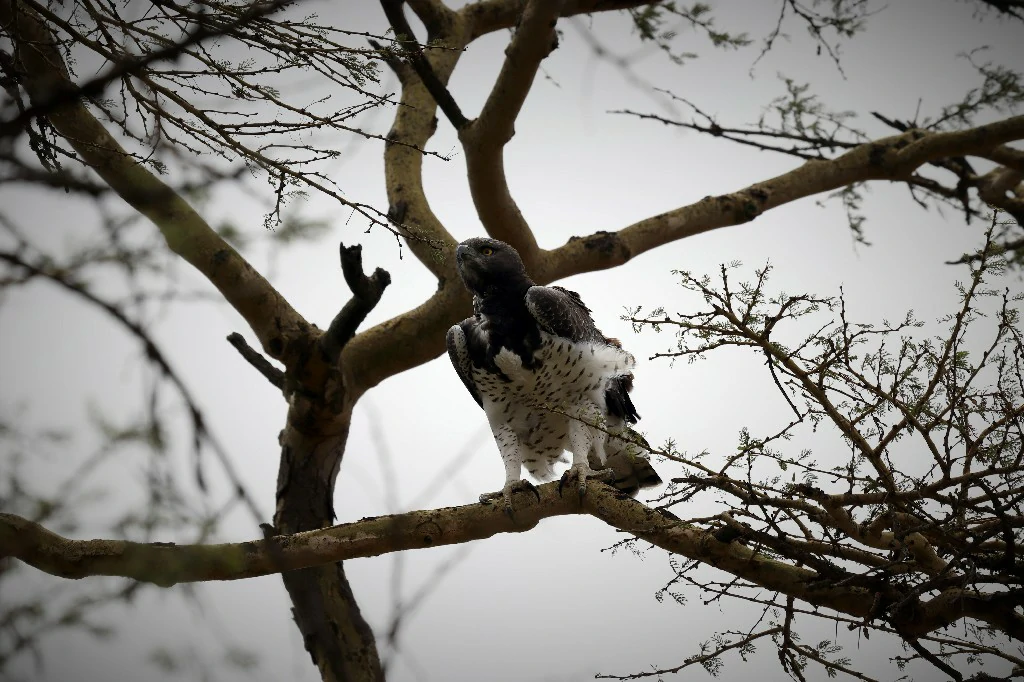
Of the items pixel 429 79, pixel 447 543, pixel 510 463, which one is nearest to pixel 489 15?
pixel 429 79

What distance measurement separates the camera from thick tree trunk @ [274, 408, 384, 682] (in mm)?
4461

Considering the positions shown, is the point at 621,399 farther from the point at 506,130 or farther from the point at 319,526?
the point at 319,526

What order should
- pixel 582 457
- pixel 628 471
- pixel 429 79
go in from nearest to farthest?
pixel 582 457 < pixel 429 79 < pixel 628 471

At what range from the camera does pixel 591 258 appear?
498 cm

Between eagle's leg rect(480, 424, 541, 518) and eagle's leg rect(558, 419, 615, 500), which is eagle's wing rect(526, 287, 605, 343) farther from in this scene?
eagle's leg rect(480, 424, 541, 518)

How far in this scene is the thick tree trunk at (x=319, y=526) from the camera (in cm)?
446

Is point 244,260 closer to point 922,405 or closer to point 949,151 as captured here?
point 922,405

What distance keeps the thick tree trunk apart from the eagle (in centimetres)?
101

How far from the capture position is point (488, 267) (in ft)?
A: 14.1

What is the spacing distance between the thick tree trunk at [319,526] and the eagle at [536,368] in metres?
1.01

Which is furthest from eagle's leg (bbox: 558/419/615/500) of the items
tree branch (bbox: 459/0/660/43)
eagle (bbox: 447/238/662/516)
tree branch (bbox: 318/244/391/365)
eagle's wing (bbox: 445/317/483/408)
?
tree branch (bbox: 459/0/660/43)

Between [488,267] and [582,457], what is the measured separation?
3.94 feet

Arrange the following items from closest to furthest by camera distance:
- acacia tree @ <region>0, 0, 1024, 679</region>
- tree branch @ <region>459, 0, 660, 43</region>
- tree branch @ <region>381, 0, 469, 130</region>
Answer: acacia tree @ <region>0, 0, 1024, 679</region>, tree branch @ <region>381, 0, 469, 130</region>, tree branch @ <region>459, 0, 660, 43</region>

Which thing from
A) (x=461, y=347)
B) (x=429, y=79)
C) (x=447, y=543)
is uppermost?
(x=429, y=79)
